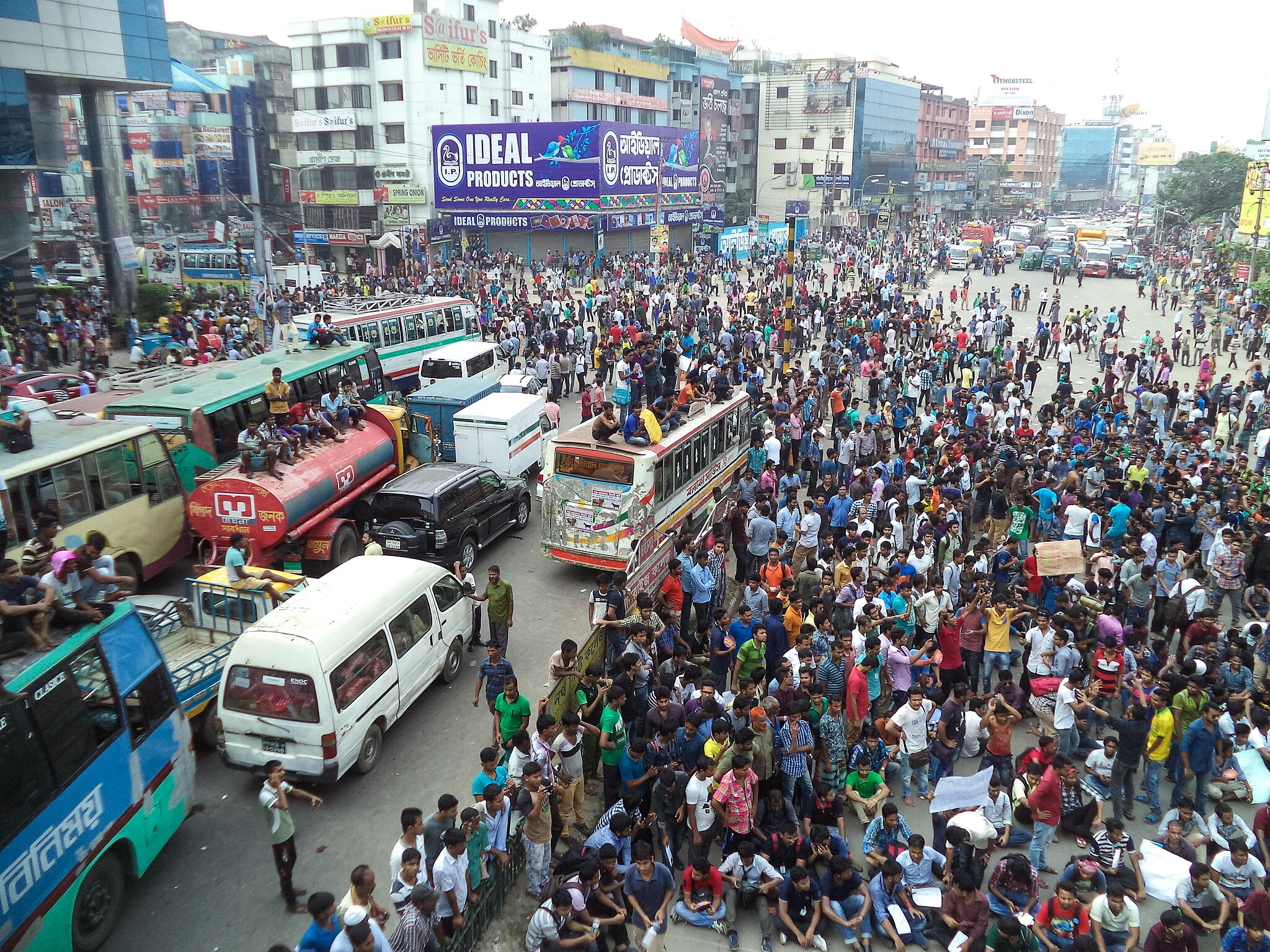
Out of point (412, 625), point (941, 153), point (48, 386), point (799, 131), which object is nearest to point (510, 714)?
point (412, 625)

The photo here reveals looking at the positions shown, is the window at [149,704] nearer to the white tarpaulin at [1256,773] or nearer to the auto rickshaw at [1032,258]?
the white tarpaulin at [1256,773]

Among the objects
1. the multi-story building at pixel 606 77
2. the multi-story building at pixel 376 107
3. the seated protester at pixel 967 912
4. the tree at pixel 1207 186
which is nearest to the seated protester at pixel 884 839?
the seated protester at pixel 967 912

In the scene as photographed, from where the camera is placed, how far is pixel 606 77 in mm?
65875

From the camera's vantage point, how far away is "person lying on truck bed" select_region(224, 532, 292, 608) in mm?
9859

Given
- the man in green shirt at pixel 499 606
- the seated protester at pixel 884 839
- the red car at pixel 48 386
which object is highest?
the red car at pixel 48 386

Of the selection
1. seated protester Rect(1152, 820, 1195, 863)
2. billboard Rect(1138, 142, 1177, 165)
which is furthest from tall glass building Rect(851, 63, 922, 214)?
billboard Rect(1138, 142, 1177, 165)

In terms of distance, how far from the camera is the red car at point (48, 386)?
17.8 metres

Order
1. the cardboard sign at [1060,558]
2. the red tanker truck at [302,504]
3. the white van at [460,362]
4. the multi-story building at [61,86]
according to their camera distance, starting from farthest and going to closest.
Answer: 1. the multi-story building at [61,86]
2. the white van at [460,362]
3. the red tanker truck at [302,504]
4. the cardboard sign at [1060,558]

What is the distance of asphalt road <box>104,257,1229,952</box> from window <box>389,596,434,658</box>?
1.68 ft

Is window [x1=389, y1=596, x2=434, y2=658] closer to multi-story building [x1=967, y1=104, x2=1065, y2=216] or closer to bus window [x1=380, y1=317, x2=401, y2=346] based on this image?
bus window [x1=380, y1=317, x2=401, y2=346]

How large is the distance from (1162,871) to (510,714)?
5.69 meters

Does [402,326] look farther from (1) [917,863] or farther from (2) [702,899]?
(1) [917,863]

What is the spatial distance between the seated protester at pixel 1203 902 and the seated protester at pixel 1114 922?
631 millimetres

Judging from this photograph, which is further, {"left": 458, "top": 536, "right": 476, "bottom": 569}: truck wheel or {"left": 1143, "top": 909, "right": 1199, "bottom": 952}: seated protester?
{"left": 458, "top": 536, "right": 476, "bottom": 569}: truck wheel
